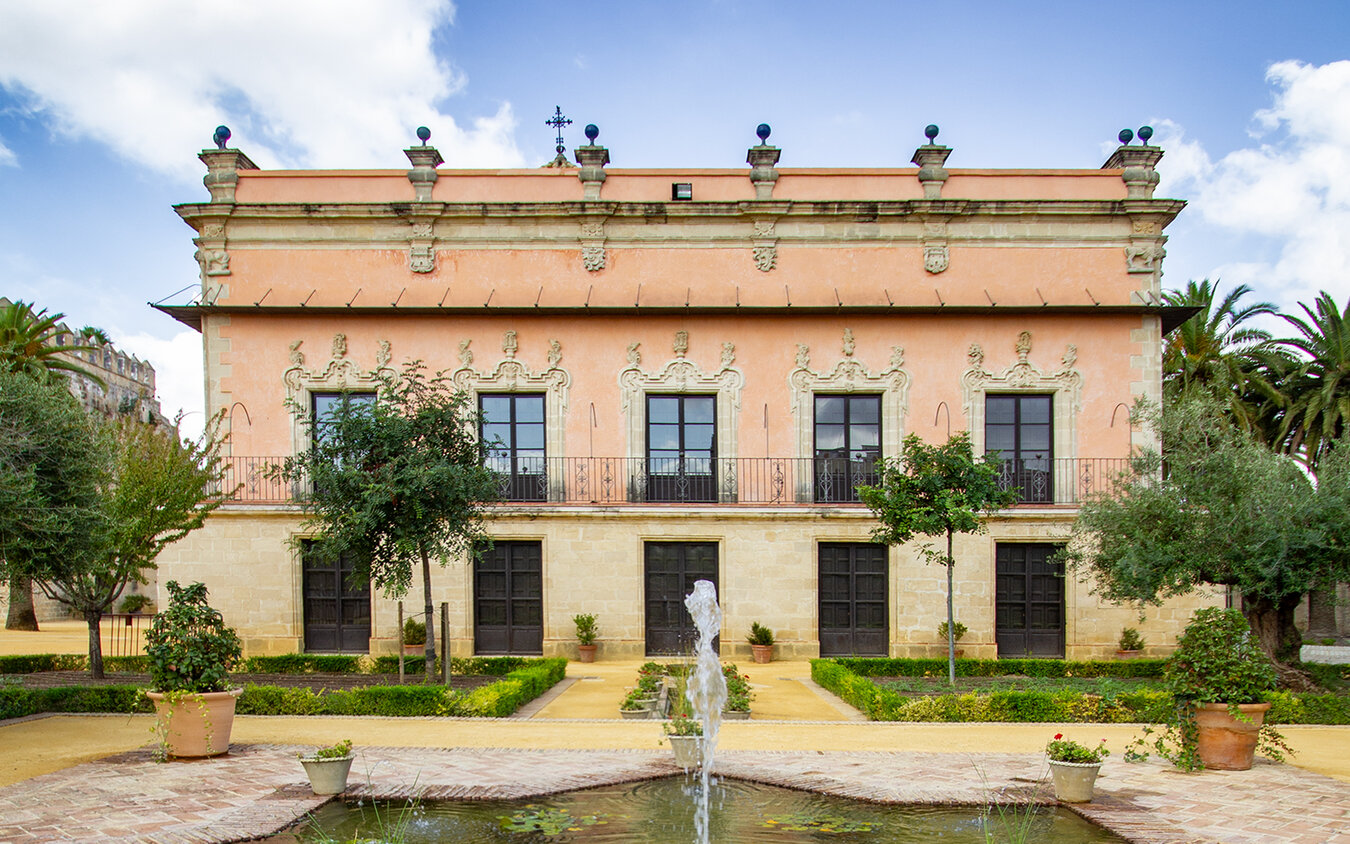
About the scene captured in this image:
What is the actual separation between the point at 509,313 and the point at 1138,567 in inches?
463

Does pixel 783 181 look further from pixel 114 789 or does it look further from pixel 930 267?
pixel 114 789

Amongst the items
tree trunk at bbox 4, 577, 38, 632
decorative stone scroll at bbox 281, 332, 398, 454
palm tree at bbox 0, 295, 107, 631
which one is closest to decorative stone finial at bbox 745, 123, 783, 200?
decorative stone scroll at bbox 281, 332, 398, 454

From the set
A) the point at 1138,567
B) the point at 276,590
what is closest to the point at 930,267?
the point at 1138,567

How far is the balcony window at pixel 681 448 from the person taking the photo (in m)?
18.3

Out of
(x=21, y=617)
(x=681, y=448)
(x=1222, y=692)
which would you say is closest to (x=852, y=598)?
(x=681, y=448)

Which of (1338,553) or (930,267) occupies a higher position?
(930,267)

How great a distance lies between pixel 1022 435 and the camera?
60.3 feet

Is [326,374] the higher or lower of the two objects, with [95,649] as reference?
higher

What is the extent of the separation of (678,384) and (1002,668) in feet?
25.6

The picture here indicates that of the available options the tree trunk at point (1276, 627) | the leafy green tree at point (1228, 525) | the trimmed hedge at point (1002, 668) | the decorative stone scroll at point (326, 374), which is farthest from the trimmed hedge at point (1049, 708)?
the decorative stone scroll at point (326, 374)

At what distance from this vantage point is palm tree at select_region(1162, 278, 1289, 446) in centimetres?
2327

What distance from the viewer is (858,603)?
1789cm

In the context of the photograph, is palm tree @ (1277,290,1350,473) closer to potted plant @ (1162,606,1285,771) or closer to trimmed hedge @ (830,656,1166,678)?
trimmed hedge @ (830,656,1166,678)

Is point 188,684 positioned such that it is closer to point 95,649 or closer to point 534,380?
point 95,649
